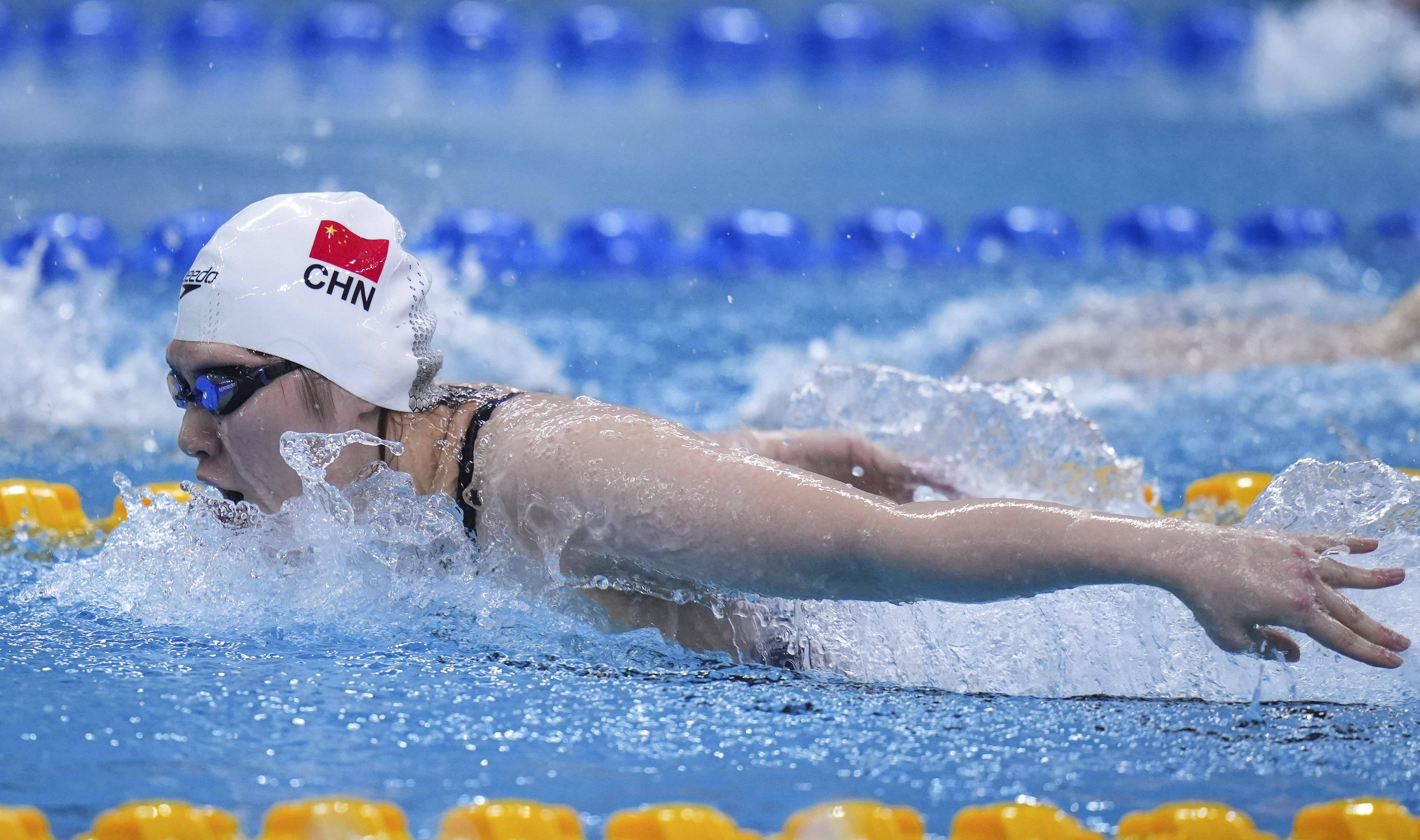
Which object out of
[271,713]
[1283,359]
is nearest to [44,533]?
[271,713]

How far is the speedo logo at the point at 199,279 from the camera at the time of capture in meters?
1.93

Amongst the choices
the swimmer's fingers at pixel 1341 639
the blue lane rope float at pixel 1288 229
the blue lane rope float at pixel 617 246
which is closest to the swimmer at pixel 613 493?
the swimmer's fingers at pixel 1341 639

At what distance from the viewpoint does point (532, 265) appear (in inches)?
220

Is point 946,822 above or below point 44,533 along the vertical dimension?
below

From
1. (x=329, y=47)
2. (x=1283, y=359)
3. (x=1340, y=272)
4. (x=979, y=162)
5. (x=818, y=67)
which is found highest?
(x=818, y=67)

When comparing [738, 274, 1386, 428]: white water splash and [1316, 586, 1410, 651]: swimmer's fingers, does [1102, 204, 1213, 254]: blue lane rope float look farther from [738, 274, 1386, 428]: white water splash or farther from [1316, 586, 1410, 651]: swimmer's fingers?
[1316, 586, 1410, 651]: swimmer's fingers

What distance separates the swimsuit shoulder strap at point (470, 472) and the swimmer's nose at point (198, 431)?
337mm

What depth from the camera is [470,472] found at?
196 cm

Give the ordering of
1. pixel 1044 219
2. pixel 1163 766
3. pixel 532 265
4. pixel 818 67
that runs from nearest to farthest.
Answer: pixel 1163 766, pixel 532 265, pixel 1044 219, pixel 818 67

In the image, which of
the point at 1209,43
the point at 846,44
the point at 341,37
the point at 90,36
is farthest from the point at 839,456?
the point at 1209,43

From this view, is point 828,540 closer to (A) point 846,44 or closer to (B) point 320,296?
(B) point 320,296

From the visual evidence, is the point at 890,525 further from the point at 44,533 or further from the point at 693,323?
the point at 693,323

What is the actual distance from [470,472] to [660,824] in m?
0.63

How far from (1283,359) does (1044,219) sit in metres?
1.98
